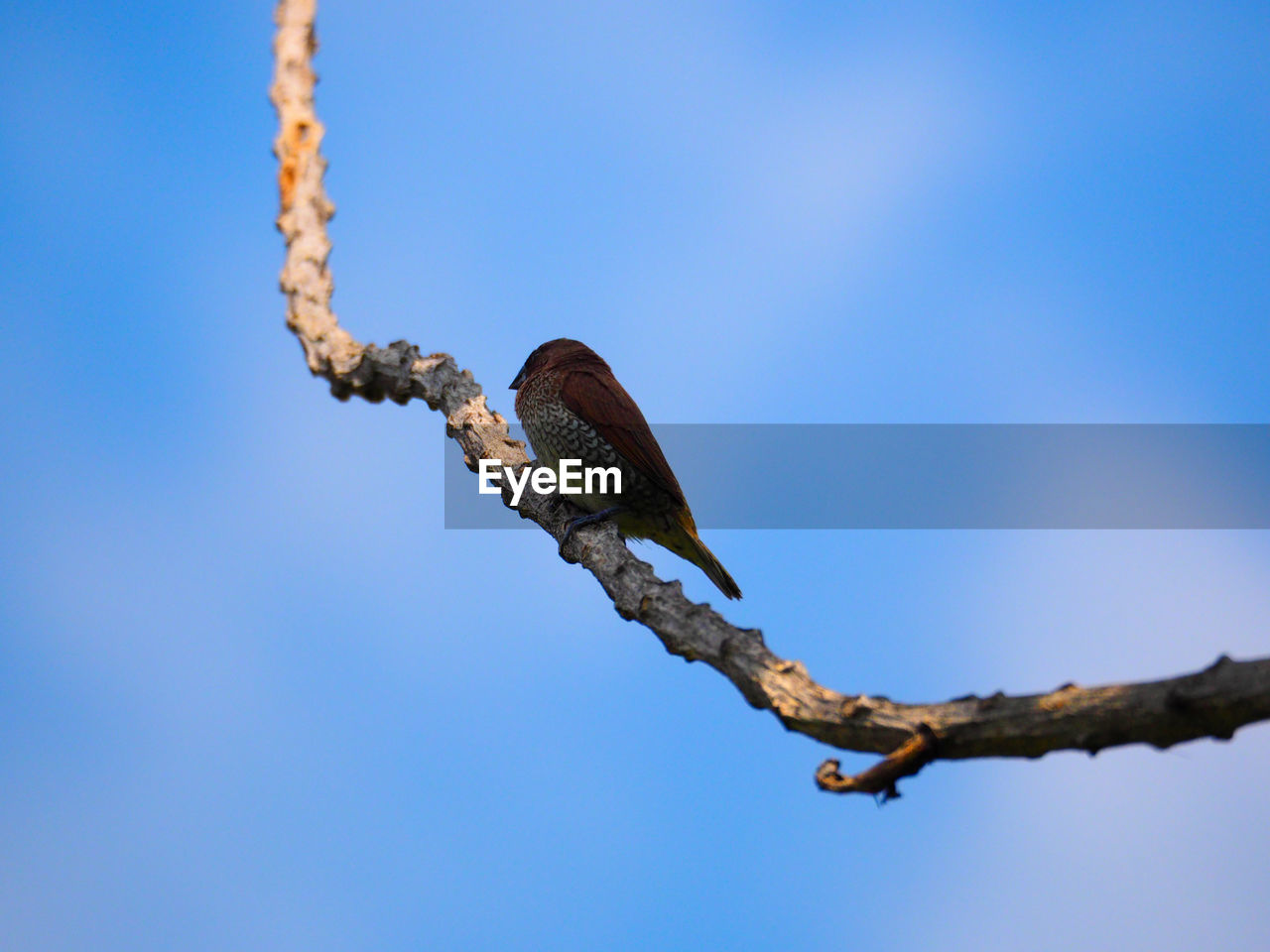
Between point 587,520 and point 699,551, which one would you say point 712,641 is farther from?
point 699,551

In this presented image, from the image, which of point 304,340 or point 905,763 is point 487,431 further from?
point 905,763

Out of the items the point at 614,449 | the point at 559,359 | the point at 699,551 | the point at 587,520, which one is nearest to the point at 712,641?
the point at 587,520

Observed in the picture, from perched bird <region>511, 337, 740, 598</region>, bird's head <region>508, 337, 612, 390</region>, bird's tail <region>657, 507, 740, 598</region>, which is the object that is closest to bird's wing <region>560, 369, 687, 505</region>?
perched bird <region>511, 337, 740, 598</region>

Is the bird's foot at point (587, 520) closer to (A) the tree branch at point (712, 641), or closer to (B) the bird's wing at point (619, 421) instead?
(A) the tree branch at point (712, 641)

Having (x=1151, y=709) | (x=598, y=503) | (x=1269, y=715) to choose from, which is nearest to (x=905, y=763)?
(x=1151, y=709)

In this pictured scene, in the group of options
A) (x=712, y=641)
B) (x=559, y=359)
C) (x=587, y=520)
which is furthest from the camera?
(x=559, y=359)

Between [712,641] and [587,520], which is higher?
[587,520]
